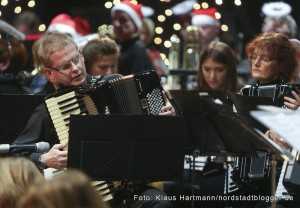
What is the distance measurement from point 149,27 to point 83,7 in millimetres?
2507

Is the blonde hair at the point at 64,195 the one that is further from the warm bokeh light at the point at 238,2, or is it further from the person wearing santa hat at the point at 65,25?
the warm bokeh light at the point at 238,2

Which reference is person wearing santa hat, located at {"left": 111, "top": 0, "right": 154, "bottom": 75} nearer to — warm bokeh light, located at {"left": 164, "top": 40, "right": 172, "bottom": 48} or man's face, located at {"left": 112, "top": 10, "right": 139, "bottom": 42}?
man's face, located at {"left": 112, "top": 10, "right": 139, "bottom": 42}

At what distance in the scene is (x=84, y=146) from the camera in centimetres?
464

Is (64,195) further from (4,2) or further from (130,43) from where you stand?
(4,2)

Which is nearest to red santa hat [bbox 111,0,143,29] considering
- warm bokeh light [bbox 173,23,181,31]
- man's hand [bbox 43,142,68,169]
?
warm bokeh light [bbox 173,23,181,31]

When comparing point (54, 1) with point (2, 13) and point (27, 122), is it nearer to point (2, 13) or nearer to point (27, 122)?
point (2, 13)

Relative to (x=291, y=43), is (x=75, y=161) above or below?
below

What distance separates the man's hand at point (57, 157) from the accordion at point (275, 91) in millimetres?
1399

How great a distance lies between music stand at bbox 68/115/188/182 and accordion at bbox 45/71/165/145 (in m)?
0.37

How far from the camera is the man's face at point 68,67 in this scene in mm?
5348

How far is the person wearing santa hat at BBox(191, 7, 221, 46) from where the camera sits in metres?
9.33

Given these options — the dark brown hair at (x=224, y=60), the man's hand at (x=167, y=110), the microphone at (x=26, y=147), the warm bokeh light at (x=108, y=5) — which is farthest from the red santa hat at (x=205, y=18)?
the microphone at (x=26, y=147)

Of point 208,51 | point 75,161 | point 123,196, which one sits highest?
point 208,51

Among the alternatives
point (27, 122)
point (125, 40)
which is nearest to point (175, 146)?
point (27, 122)
